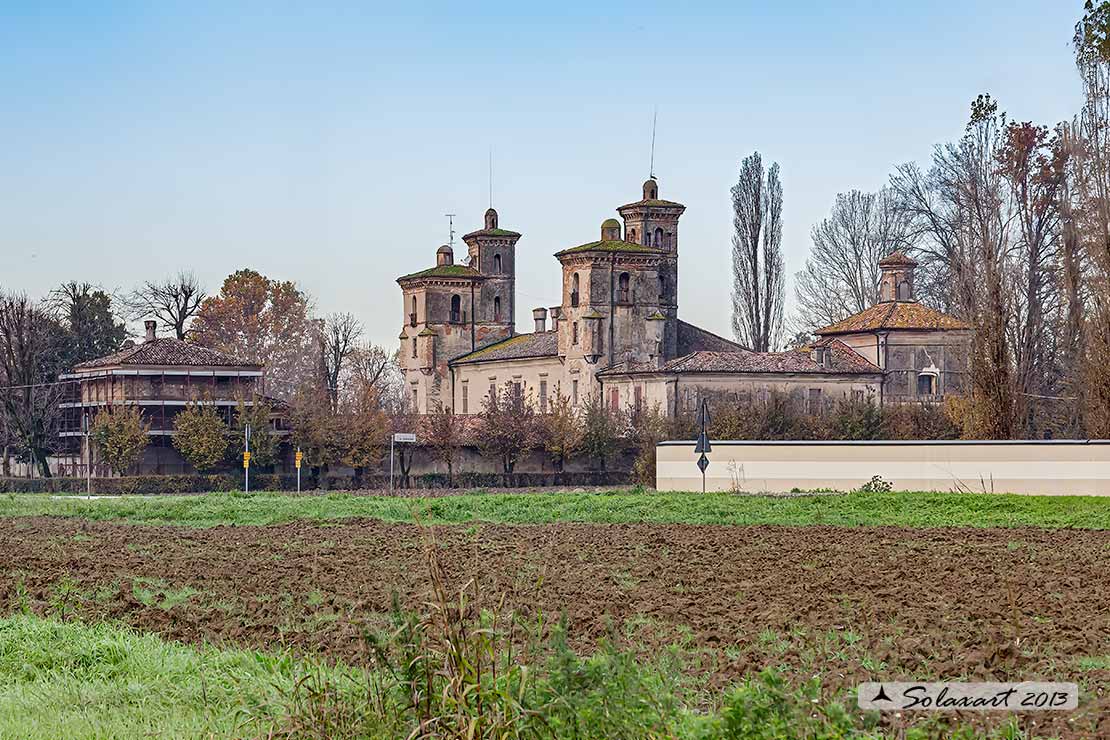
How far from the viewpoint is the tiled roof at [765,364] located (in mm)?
75438

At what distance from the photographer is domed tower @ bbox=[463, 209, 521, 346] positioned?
9712 cm

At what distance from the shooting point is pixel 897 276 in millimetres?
81875

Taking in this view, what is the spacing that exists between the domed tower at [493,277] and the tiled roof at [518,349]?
180cm

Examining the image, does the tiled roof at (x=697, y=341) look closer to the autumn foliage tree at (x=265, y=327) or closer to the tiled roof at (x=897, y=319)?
the tiled roof at (x=897, y=319)

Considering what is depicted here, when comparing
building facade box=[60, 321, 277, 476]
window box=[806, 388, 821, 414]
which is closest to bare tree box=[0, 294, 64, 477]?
building facade box=[60, 321, 277, 476]

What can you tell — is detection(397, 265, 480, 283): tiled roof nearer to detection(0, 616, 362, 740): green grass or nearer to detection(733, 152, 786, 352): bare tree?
detection(733, 152, 786, 352): bare tree

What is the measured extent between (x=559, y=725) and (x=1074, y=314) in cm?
3785

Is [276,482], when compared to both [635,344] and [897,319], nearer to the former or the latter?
[635,344]

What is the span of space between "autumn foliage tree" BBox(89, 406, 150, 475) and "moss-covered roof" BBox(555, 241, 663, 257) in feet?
85.1

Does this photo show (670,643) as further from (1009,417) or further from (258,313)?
(258,313)

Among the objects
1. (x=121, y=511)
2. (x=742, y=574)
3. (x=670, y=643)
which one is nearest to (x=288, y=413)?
(x=121, y=511)

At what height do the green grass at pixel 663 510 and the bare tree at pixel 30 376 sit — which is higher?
the bare tree at pixel 30 376

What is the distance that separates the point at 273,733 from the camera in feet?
29.6

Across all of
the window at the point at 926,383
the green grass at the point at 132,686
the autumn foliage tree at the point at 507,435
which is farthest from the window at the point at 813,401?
the green grass at the point at 132,686
